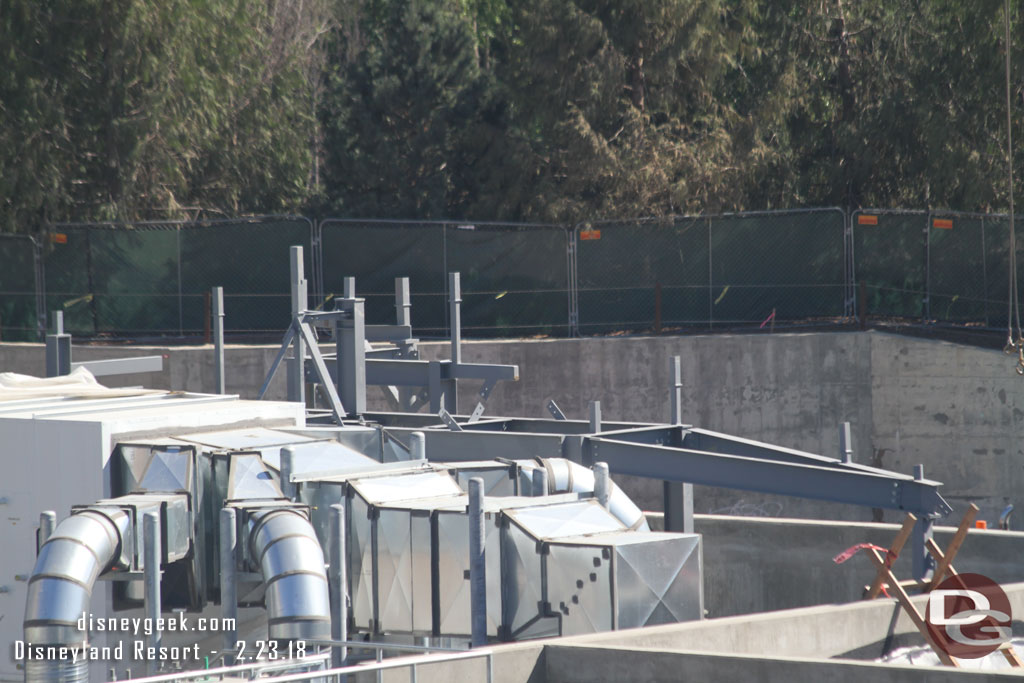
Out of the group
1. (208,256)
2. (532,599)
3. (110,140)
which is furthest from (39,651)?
(110,140)

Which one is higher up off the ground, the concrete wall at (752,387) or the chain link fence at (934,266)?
the chain link fence at (934,266)

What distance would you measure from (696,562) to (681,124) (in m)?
17.6

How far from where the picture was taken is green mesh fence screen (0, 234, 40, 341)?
24.1 metres

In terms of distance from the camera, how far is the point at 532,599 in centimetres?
1028

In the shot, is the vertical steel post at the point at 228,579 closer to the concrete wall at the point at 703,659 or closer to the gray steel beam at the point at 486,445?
the concrete wall at the point at 703,659

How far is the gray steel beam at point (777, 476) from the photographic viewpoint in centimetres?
1194

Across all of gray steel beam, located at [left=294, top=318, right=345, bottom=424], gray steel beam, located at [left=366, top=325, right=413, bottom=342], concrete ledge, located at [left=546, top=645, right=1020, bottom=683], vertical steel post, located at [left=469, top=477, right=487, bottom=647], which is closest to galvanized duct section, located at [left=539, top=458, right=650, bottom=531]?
vertical steel post, located at [left=469, top=477, right=487, bottom=647]

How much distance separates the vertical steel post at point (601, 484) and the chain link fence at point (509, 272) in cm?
1255

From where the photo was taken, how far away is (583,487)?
1269 cm

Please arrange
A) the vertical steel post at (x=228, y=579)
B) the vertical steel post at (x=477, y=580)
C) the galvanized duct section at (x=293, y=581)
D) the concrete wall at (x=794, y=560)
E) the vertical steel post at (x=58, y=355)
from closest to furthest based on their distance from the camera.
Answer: the galvanized duct section at (x=293, y=581), the vertical steel post at (x=477, y=580), the vertical steel post at (x=228, y=579), the concrete wall at (x=794, y=560), the vertical steel post at (x=58, y=355)

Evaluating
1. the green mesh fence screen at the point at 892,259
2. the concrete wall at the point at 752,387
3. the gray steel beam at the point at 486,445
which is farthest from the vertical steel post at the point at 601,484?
the green mesh fence screen at the point at 892,259

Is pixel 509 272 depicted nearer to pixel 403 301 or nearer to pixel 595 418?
pixel 403 301

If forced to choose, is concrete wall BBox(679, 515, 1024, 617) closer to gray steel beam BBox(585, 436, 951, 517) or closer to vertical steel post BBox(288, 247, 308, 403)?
gray steel beam BBox(585, 436, 951, 517)

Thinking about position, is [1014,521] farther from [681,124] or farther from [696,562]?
[696,562]
